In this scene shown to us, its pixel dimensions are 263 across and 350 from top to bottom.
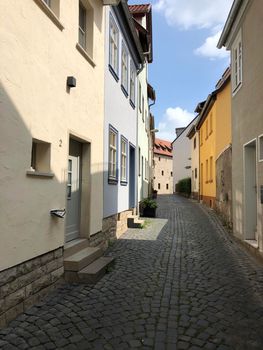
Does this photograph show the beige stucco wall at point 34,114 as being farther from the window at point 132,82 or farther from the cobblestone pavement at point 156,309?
the window at point 132,82

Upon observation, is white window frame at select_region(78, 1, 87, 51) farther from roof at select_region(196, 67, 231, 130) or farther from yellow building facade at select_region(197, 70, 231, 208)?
roof at select_region(196, 67, 231, 130)

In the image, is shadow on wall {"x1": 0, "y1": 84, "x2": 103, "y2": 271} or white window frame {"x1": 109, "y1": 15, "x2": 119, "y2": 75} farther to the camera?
white window frame {"x1": 109, "y1": 15, "x2": 119, "y2": 75}

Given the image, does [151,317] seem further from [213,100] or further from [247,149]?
[213,100]

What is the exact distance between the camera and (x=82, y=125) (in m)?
6.86

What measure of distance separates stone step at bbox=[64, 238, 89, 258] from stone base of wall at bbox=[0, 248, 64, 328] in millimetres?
358

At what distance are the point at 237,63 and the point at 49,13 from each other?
6150 mm

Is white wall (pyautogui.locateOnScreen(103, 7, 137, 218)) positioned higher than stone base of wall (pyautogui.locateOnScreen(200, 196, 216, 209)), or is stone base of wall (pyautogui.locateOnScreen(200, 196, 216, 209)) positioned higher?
white wall (pyautogui.locateOnScreen(103, 7, 137, 218))

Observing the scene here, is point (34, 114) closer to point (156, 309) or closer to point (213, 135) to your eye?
point (156, 309)

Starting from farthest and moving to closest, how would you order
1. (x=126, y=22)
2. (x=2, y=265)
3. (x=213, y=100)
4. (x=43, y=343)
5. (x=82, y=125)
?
(x=213, y=100) → (x=126, y=22) → (x=82, y=125) → (x=2, y=265) → (x=43, y=343)

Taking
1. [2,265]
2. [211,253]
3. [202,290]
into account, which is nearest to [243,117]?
[211,253]

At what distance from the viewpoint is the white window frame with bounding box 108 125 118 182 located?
9.42 metres

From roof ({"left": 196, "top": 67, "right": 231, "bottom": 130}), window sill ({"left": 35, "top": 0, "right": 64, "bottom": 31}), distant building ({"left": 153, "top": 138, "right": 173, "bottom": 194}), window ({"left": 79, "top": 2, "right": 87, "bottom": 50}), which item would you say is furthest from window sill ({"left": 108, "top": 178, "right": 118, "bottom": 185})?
distant building ({"left": 153, "top": 138, "right": 173, "bottom": 194})

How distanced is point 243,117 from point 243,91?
2.05ft

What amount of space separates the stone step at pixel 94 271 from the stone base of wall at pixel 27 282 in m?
0.34
